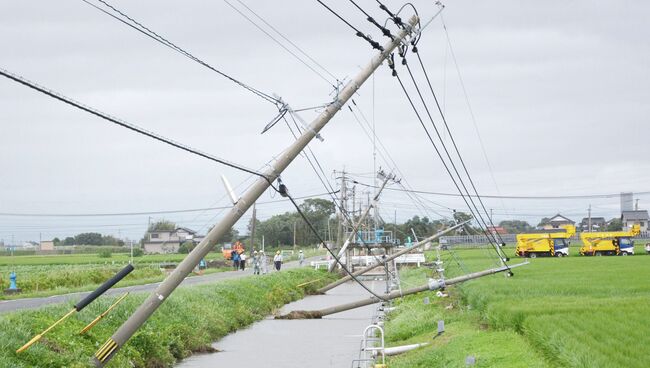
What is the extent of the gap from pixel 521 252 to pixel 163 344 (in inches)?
2452

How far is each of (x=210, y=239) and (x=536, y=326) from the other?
764 cm

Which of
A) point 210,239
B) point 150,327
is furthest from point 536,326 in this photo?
point 150,327

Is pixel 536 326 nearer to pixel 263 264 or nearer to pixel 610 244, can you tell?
pixel 263 264

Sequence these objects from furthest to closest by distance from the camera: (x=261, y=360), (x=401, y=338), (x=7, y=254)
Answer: (x=7, y=254)
(x=401, y=338)
(x=261, y=360)

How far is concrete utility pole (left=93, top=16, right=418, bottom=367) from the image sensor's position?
1638 centimetres

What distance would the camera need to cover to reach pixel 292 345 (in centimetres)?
3106

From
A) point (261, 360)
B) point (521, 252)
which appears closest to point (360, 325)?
point (261, 360)

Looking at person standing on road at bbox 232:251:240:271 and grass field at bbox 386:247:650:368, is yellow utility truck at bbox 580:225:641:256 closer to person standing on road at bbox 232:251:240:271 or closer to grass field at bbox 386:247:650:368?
person standing on road at bbox 232:251:240:271

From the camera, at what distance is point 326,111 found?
19188 millimetres

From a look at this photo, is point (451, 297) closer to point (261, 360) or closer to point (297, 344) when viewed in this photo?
point (297, 344)

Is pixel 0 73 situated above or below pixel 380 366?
above

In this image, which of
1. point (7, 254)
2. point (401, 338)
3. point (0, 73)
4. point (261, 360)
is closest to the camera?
point (0, 73)

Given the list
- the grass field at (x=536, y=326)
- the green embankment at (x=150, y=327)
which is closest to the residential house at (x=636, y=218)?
the green embankment at (x=150, y=327)

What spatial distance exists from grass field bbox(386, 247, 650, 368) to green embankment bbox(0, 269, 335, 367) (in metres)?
6.52
